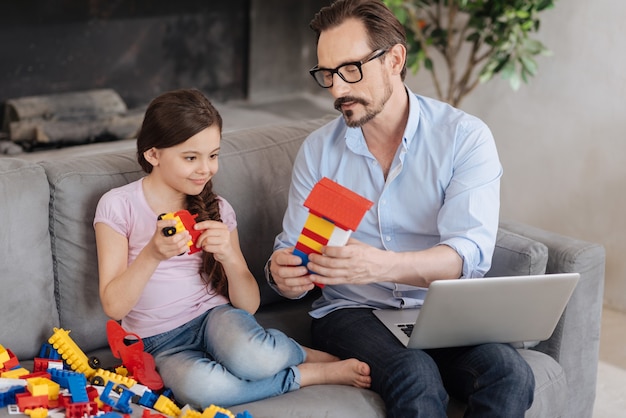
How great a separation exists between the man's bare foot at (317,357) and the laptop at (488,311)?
15cm

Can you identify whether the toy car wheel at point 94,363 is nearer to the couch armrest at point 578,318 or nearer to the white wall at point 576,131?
the couch armrest at point 578,318

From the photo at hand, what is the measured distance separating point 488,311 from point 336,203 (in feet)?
1.20

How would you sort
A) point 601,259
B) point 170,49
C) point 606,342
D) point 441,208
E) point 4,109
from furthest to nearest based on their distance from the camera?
point 170,49
point 4,109
point 606,342
point 601,259
point 441,208

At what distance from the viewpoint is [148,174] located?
1.90m

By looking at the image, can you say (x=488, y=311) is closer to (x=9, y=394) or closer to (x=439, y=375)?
(x=439, y=375)

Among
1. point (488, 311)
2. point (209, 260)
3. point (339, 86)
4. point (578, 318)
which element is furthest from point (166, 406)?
point (578, 318)

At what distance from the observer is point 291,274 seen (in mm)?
1702

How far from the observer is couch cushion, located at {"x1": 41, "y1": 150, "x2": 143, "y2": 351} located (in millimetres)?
1834

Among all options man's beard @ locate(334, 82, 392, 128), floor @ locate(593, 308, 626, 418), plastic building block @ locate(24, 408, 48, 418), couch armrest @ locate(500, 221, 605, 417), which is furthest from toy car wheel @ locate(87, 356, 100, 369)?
floor @ locate(593, 308, 626, 418)

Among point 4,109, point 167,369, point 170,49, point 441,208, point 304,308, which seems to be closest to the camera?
point 167,369

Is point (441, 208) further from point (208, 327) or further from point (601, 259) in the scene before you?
point (208, 327)

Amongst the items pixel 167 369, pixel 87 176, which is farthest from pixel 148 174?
pixel 167 369

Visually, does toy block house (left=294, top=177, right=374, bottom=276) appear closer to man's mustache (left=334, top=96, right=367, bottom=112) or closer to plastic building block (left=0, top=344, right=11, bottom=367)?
man's mustache (left=334, top=96, right=367, bottom=112)

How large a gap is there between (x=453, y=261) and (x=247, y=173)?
0.59m
